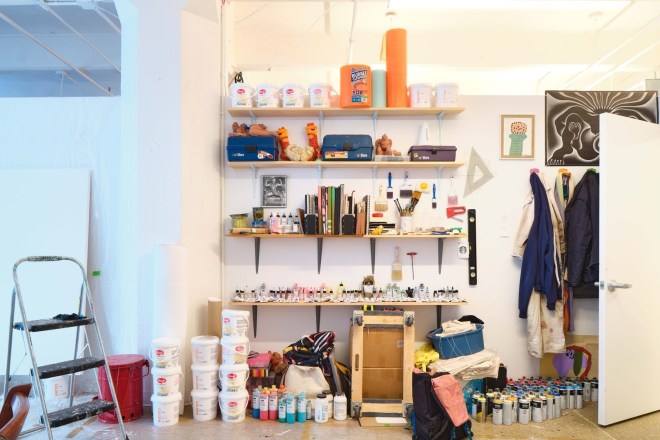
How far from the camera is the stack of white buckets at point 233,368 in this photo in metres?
3.35

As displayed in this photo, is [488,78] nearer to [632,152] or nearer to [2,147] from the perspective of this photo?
[632,152]

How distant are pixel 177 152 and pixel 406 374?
103 inches

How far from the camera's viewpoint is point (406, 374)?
3512 millimetres

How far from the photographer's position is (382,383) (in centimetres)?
358

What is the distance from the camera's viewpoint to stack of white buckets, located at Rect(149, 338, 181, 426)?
328 cm

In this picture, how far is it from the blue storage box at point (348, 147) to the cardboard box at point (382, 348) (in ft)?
4.91

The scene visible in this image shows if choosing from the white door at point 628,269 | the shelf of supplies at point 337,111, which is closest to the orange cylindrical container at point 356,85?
the shelf of supplies at point 337,111

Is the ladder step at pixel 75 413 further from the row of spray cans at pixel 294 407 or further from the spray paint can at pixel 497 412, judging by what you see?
the spray paint can at pixel 497 412

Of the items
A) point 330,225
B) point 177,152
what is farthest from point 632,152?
point 177,152

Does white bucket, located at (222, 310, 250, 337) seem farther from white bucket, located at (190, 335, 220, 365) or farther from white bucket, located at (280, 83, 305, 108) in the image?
white bucket, located at (280, 83, 305, 108)

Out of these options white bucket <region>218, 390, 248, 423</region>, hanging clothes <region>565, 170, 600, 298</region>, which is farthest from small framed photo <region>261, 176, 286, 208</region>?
hanging clothes <region>565, 170, 600, 298</region>

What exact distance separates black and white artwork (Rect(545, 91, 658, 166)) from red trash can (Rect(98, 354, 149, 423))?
401cm

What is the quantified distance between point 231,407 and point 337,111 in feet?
8.67

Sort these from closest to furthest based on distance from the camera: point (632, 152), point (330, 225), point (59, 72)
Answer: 1. point (632, 152)
2. point (330, 225)
3. point (59, 72)
